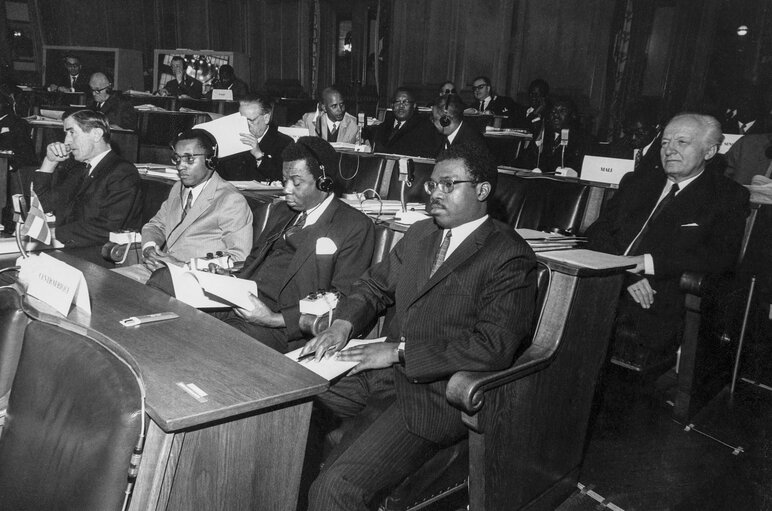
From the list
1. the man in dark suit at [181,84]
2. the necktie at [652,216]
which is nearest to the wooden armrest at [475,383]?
the necktie at [652,216]

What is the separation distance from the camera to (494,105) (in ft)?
25.8

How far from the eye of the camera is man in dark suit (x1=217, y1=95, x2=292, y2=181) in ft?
15.1

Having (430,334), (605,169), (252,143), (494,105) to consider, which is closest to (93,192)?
(252,143)

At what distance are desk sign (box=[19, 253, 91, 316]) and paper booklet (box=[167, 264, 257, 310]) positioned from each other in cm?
41

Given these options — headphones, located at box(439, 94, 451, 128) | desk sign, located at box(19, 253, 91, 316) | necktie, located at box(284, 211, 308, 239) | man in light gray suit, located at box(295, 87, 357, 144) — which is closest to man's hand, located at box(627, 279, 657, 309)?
necktie, located at box(284, 211, 308, 239)

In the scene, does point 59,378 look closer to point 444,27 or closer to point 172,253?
point 172,253

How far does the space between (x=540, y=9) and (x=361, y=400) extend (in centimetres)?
730

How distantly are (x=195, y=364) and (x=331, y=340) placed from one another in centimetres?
58

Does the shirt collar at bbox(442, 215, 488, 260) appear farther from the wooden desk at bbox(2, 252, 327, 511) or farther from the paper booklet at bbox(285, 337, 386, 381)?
the wooden desk at bbox(2, 252, 327, 511)

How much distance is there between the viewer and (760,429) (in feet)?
9.37

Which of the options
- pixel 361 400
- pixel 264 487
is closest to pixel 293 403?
pixel 264 487

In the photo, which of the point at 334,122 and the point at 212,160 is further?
the point at 334,122

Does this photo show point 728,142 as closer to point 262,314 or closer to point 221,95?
point 262,314

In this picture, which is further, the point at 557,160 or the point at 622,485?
the point at 557,160
